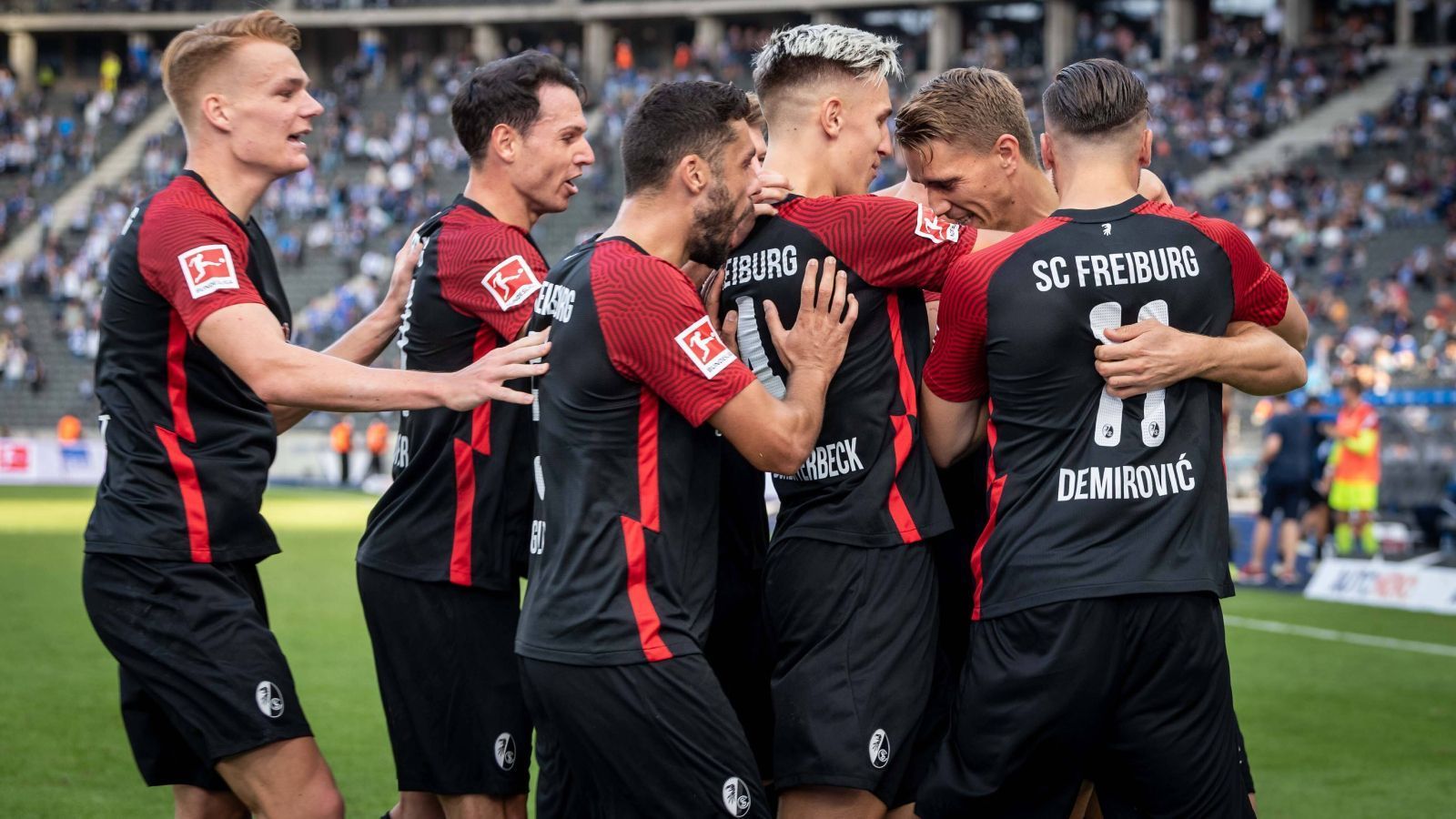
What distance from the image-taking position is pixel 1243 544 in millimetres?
21578

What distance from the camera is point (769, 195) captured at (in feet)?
15.4

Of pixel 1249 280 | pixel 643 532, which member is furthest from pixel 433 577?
Result: pixel 1249 280

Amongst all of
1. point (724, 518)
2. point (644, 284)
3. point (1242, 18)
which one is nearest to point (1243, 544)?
point (724, 518)

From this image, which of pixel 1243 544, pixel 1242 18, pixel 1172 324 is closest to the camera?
pixel 1172 324

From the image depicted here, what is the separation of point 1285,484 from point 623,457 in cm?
1436

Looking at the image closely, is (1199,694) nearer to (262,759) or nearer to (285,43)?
(262,759)

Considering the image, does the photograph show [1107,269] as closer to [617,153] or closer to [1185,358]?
[1185,358]

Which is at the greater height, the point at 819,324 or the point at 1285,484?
the point at 819,324

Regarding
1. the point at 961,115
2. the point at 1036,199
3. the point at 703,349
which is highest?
the point at 961,115

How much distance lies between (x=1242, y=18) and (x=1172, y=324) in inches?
1873

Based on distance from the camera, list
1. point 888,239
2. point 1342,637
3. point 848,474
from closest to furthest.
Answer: point 888,239
point 848,474
point 1342,637

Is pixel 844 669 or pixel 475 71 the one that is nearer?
pixel 844 669

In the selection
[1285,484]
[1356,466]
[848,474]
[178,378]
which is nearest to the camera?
[848,474]

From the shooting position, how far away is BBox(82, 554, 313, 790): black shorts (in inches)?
182
